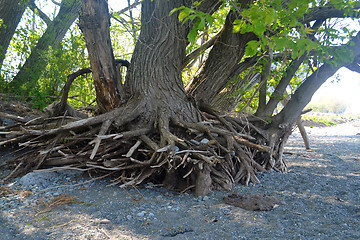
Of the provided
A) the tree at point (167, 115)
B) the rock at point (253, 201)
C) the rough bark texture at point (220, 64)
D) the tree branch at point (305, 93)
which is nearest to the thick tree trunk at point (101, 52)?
the tree at point (167, 115)

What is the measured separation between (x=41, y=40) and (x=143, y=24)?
346cm

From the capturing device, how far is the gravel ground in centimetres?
270

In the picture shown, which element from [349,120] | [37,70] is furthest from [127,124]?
[349,120]

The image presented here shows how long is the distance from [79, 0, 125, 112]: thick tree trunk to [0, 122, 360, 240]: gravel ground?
50.2 inches

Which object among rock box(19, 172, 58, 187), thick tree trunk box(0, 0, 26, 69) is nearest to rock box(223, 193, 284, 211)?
rock box(19, 172, 58, 187)

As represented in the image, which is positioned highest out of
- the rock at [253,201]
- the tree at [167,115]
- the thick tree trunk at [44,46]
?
the thick tree trunk at [44,46]

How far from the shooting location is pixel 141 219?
302 cm

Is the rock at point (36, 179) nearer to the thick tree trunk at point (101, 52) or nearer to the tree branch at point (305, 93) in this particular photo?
the thick tree trunk at point (101, 52)

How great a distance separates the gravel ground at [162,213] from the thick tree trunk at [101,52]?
1.27 m

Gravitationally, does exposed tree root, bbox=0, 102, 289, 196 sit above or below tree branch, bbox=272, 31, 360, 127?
below

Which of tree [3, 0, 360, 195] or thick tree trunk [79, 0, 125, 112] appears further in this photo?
thick tree trunk [79, 0, 125, 112]

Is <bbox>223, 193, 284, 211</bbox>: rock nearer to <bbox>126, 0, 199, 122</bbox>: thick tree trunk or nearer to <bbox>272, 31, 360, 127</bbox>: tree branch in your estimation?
<bbox>126, 0, 199, 122</bbox>: thick tree trunk

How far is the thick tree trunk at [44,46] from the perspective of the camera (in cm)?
622

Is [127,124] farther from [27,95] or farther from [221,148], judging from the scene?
[27,95]
